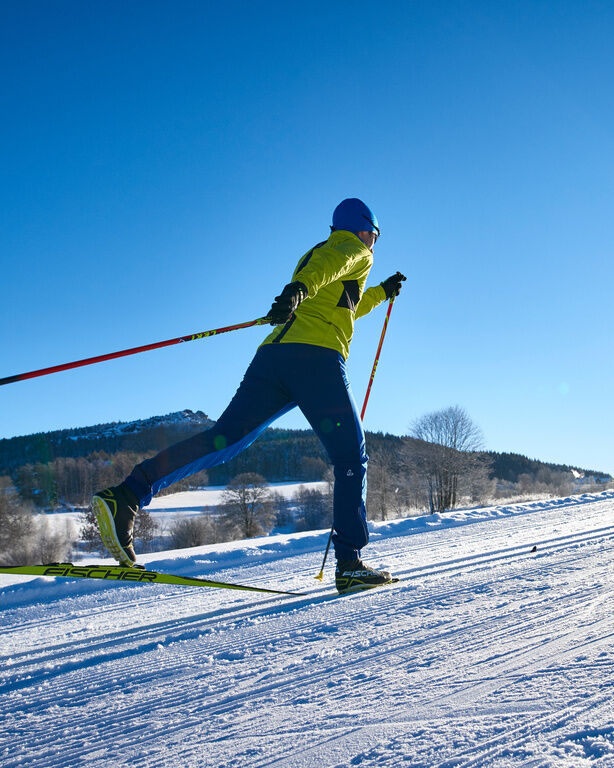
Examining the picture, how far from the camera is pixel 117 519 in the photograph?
2398 mm

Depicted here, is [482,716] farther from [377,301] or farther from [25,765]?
[377,301]

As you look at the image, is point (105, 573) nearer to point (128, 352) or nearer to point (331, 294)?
point (128, 352)

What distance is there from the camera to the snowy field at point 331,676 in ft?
3.38

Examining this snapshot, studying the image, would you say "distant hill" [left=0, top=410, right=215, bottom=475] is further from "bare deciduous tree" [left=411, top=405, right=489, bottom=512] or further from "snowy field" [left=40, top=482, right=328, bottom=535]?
"bare deciduous tree" [left=411, top=405, right=489, bottom=512]

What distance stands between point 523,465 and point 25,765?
90.2 m

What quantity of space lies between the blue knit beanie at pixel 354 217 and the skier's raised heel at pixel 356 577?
80.4 inches

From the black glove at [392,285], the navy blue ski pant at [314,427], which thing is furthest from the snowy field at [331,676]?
the black glove at [392,285]

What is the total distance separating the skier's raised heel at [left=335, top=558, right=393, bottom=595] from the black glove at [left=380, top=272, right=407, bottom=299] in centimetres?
216

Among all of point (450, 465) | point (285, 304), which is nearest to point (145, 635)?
point (285, 304)

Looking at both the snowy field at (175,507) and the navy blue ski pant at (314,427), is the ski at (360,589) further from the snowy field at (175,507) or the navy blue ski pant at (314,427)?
the snowy field at (175,507)

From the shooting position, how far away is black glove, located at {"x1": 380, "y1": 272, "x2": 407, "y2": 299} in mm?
3889

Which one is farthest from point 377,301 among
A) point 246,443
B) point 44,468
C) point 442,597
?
point 44,468

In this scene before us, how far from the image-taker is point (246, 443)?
8.98 feet

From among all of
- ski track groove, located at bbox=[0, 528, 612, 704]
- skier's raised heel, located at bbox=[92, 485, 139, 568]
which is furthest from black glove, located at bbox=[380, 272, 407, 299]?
skier's raised heel, located at bbox=[92, 485, 139, 568]
